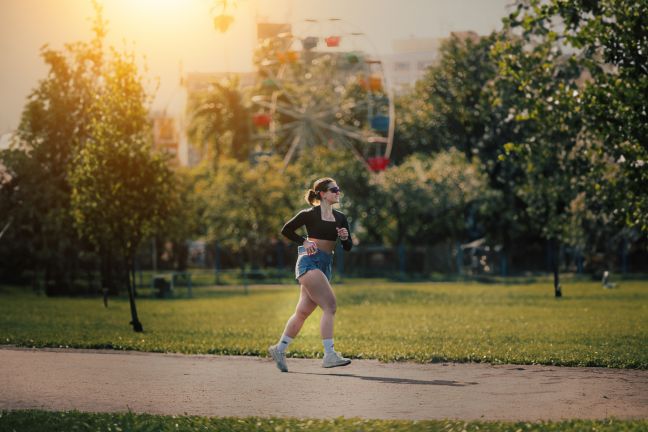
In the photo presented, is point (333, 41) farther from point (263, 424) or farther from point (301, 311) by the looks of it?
point (263, 424)

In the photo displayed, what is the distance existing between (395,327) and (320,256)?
913 centimetres

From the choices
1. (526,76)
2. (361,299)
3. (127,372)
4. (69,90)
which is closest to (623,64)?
(526,76)

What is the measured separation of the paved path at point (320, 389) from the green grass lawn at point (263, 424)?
1.29 feet

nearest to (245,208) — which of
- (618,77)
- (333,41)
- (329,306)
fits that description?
(333,41)

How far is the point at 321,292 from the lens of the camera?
11703mm

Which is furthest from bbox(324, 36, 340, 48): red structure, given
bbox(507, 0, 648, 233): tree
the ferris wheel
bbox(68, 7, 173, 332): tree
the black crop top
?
the black crop top

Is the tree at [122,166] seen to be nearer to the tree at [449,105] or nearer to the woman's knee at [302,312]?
the woman's knee at [302,312]

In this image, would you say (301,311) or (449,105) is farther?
(449,105)

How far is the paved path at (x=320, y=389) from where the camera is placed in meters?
8.80

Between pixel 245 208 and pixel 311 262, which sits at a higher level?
pixel 245 208

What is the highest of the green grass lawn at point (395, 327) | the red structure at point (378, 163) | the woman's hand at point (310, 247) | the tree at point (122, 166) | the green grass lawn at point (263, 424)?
the red structure at point (378, 163)

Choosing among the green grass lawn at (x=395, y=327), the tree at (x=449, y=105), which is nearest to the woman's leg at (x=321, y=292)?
the green grass lawn at (x=395, y=327)

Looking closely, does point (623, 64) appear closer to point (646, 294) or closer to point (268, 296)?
point (646, 294)

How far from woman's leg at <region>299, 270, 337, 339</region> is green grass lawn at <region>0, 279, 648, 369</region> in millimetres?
1741
